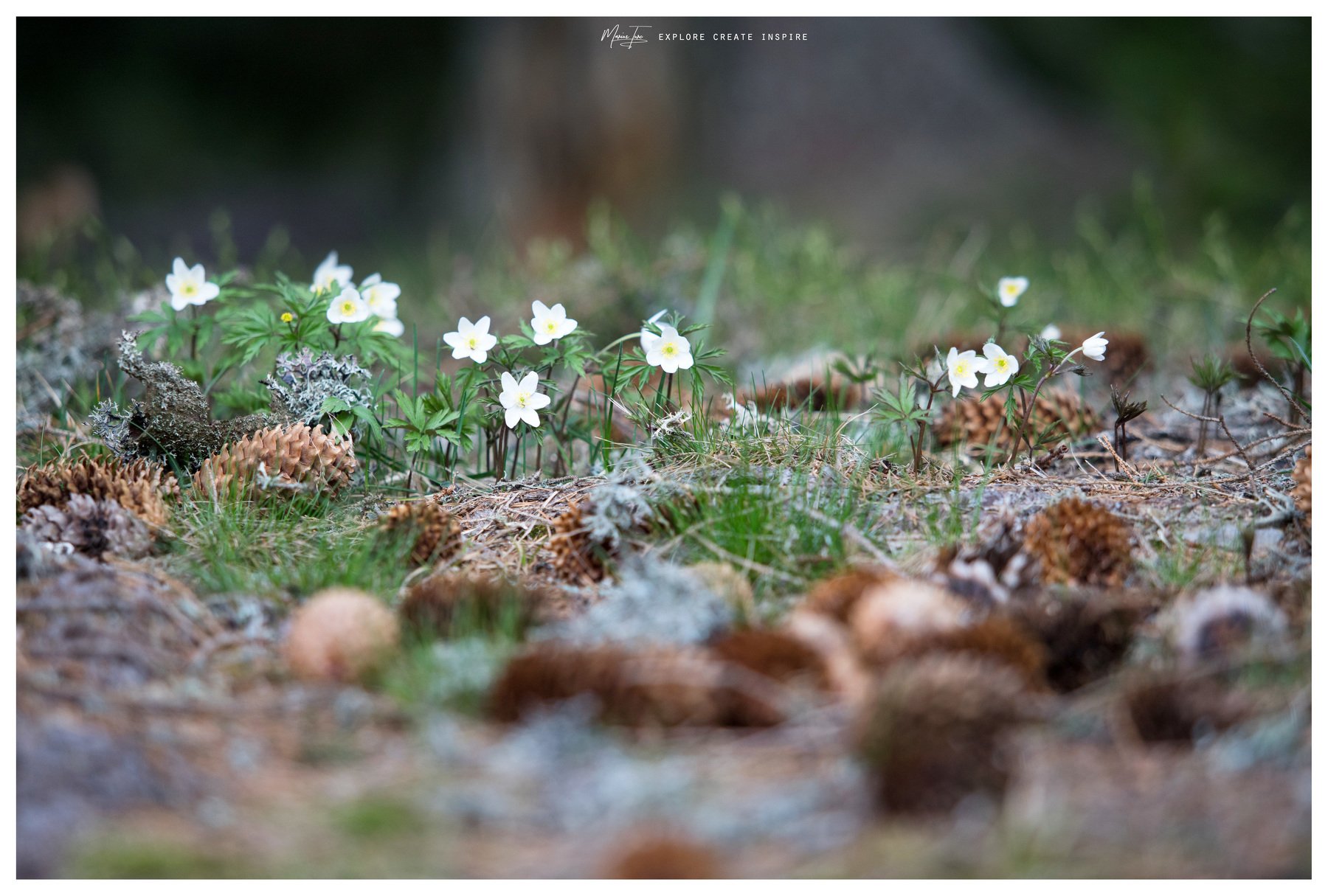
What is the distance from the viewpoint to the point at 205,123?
9.35 metres

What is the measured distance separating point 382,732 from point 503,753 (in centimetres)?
19

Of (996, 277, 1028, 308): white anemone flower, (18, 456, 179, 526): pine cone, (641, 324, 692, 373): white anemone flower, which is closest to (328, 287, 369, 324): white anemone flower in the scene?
(18, 456, 179, 526): pine cone

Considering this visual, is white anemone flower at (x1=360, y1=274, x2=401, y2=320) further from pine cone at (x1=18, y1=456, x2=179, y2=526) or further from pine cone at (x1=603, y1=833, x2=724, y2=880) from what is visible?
pine cone at (x1=603, y1=833, x2=724, y2=880)

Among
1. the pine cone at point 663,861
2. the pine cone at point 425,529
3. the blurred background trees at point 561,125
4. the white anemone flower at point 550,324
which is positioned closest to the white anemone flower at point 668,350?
the white anemone flower at point 550,324

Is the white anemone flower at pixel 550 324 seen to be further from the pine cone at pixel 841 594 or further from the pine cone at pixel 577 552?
the pine cone at pixel 841 594

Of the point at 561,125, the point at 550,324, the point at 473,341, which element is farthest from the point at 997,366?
the point at 561,125

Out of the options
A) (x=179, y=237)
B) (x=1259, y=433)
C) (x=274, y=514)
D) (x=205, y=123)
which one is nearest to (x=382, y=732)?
(x=274, y=514)

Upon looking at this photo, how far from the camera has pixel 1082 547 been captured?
161 cm

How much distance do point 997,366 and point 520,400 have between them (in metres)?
0.90

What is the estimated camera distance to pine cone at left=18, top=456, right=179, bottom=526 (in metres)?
1.80

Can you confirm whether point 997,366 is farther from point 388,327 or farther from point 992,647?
point 388,327
